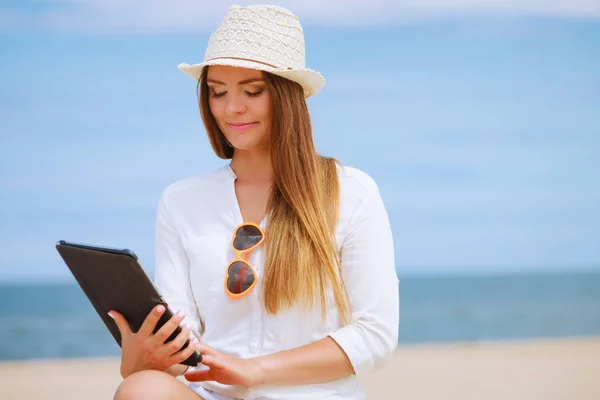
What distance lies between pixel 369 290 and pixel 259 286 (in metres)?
0.27

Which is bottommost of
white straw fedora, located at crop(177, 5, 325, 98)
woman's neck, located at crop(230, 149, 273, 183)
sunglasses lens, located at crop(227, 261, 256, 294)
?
sunglasses lens, located at crop(227, 261, 256, 294)

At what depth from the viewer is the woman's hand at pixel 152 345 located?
217cm

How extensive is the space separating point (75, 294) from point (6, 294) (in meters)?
5.05

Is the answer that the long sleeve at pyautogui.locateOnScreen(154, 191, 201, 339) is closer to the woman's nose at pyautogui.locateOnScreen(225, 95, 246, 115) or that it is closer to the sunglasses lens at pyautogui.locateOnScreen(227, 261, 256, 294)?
the sunglasses lens at pyautogui.locateOnScreen(227, 261, 256, 294)

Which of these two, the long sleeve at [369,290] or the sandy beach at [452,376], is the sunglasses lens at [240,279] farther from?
the sandy beach at [452,376]

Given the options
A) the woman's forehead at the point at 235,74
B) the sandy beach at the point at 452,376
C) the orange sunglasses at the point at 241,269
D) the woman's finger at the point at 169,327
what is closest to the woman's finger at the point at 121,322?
the woman's finger at the point at 169,327

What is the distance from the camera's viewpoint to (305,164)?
254cm

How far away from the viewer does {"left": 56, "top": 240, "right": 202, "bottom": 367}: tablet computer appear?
208cm

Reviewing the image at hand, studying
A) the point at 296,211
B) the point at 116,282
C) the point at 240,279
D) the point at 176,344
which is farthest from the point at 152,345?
the point at 296,211

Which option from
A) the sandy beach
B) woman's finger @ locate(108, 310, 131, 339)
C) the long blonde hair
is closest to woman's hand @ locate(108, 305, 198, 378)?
woman's finger @ locate(108, 310, 131, 339)

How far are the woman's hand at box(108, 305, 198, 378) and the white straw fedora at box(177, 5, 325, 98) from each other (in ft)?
2.21

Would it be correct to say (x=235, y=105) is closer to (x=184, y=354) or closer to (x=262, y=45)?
(x=262, y=45)

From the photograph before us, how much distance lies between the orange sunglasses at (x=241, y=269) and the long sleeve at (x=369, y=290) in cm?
23

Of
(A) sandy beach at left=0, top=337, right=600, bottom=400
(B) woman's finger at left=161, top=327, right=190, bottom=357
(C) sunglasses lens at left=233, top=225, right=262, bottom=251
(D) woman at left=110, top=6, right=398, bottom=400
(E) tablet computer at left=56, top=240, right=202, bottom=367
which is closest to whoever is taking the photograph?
(E) tablet computer at left=56, top=240, right=202, bottom=367
